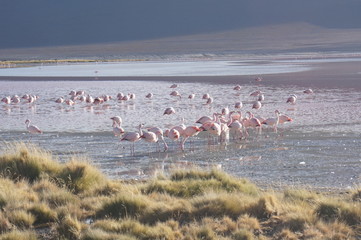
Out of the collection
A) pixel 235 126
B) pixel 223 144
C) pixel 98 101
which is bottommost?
pixel 223 144

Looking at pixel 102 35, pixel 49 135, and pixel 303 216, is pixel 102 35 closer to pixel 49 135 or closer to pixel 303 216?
pixel 49 135

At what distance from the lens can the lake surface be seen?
9.49 metres

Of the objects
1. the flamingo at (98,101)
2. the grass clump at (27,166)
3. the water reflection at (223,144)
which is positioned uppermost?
the grass clump at (27,166)

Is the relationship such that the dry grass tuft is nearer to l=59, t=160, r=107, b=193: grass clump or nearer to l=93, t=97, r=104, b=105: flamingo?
l=59, t=160, r=107, b=193: grass clump

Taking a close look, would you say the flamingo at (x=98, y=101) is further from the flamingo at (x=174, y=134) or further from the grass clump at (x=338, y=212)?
the grass clump at (x=338, y=212)

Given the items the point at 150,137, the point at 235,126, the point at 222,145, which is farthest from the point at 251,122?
the point at 150,137

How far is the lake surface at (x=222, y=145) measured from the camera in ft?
31.1

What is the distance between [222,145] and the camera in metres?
12.1

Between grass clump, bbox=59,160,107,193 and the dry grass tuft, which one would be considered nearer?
the dry grass tuft

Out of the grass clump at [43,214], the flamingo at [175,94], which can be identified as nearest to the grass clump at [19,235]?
the grass clump at [43,214]

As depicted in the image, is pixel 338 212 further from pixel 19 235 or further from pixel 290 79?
pixel 290 79

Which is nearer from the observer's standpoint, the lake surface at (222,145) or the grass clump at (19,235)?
the grass clump at (19,235)

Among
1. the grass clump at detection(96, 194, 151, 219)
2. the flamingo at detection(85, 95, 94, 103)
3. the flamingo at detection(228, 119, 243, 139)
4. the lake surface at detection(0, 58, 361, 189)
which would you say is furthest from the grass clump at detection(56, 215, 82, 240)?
the flamingo at detection(85, 95, 94, 103)

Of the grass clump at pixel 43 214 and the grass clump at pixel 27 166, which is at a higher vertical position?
the grass clump at pixel 27 166
